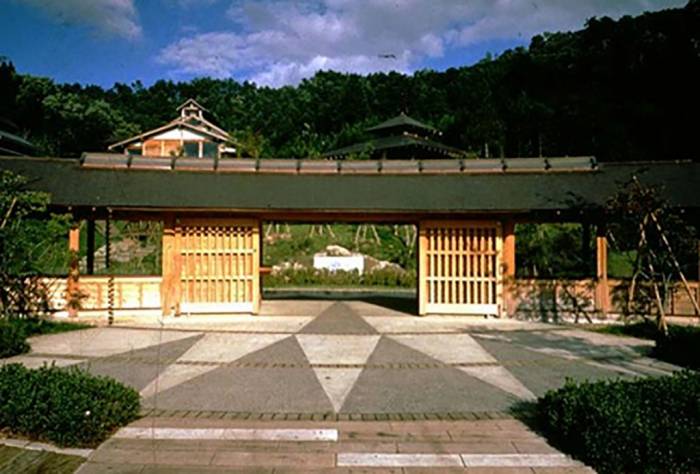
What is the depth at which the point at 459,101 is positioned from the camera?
5847 centimetres

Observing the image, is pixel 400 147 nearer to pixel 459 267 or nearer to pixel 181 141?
pixel 181 141

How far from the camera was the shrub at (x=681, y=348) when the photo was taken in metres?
8.22

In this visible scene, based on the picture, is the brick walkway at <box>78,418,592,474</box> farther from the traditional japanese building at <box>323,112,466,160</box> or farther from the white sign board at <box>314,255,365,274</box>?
the traditional japanese building at <box>323,112,466,160</box>

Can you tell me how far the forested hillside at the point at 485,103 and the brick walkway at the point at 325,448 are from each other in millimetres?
27105

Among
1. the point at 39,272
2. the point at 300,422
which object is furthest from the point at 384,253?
the point at 300,422

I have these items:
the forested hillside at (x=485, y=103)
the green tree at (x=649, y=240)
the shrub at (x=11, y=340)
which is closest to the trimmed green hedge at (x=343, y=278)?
the green tree at (x=649, y=240)

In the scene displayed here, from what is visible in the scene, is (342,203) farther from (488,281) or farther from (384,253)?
(384,253)

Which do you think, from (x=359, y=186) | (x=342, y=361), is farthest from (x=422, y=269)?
(x=342, y=361)

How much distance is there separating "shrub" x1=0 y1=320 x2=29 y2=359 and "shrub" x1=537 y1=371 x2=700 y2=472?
8137 millimetres

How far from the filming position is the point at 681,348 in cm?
843

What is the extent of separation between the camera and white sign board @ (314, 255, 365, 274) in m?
22.2

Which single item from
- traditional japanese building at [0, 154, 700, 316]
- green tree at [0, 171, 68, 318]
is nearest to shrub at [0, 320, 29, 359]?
green tree at [0, 171, 68, 318]

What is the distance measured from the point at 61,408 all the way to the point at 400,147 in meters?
35.3

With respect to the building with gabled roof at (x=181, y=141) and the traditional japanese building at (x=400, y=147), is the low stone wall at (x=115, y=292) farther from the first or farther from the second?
the building with gabled roof at (x=181, y=141)
